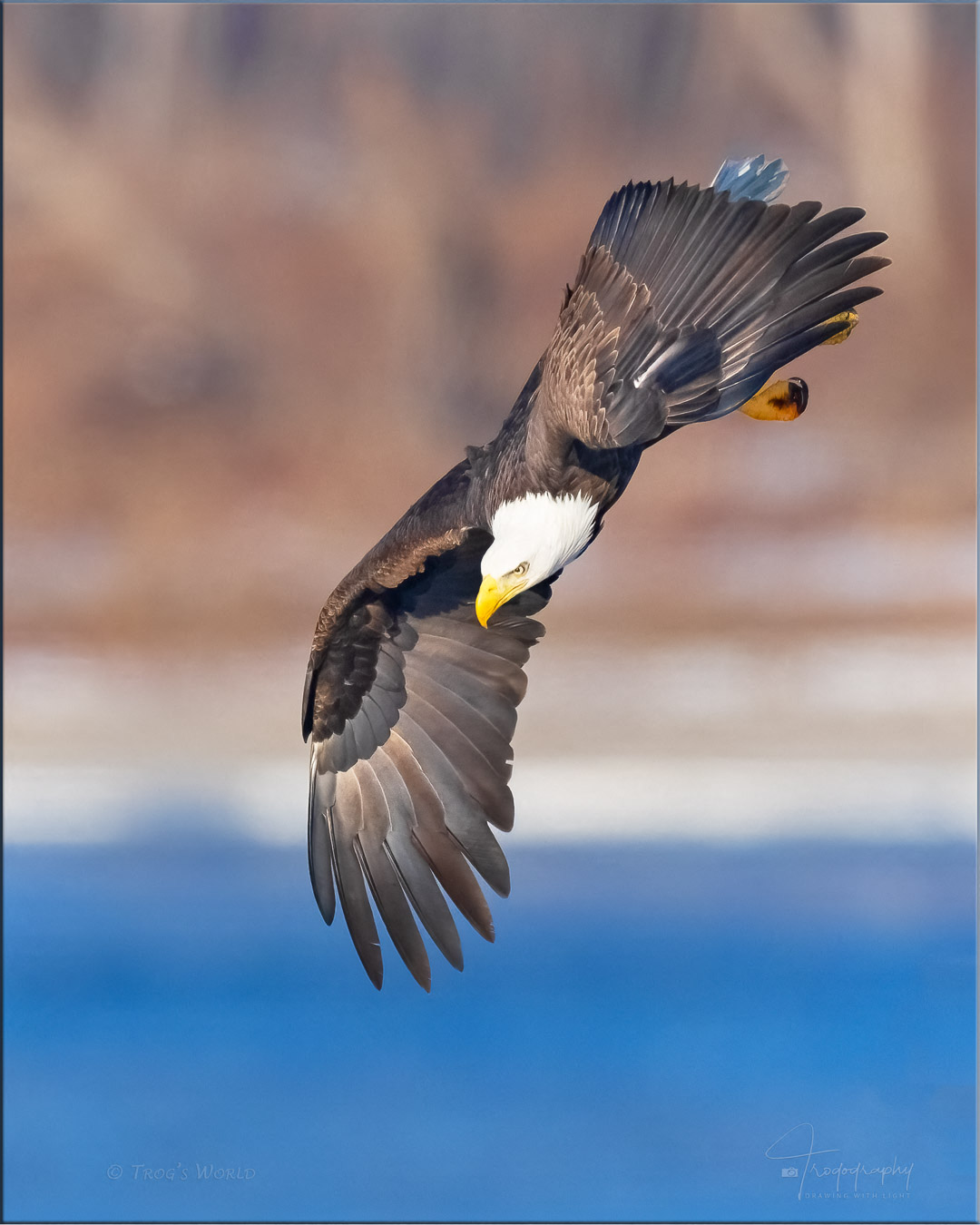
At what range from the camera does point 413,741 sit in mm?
4098

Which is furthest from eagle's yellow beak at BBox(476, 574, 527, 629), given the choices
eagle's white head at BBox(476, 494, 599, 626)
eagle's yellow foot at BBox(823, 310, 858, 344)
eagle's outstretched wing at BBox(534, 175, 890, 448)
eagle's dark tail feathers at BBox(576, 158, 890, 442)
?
eagle's yellow foot at BBox(823, 310, 858, 344)

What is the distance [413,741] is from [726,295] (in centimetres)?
167

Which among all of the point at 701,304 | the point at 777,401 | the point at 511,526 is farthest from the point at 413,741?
the point at 701,304

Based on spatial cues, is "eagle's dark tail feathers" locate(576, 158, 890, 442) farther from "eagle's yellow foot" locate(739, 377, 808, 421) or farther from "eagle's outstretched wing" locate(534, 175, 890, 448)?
"eagle's yellow foot" locate(739, 377, 808, 421)

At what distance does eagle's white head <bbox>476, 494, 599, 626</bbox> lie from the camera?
11.1 feet

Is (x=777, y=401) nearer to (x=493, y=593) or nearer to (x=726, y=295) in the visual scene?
(x=726, y=295)

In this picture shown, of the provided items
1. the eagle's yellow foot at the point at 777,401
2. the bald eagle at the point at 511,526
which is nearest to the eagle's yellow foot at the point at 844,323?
the bald eagle at the point at 511,526

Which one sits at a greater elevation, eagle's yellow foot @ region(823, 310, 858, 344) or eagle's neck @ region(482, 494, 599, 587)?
eagle's yellow foot @ region(823, 310, 858, 344)

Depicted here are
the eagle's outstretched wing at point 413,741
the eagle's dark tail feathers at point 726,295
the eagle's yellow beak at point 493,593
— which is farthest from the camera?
the eagle's outstretched wing at point 413,741

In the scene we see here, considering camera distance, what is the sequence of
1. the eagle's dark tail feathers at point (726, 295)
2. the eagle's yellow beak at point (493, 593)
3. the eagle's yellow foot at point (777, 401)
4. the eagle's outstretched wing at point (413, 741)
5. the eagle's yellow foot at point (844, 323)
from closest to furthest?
the eagle's dark tail feathers at point (726, 295) → the eagle's yellow foot at point (844, 323) → the eagle's yellow beak at point (493, 593) → the eagle's yellow foot at point (777, 401) → the eagle's outstretched wing at point (413, 741)

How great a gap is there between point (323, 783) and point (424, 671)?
0.44 metres

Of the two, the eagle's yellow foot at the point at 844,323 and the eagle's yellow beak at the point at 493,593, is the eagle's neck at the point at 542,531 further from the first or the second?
the eagle's yellow foot at the point at 844,323

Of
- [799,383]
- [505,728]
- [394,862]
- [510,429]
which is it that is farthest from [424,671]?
[799,383]

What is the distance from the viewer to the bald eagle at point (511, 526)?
3.01 m
